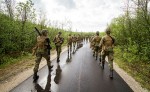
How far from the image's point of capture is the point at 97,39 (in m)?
18.2

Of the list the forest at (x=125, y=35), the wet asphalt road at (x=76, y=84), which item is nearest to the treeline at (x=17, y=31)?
the forest at (x=125, y=35)

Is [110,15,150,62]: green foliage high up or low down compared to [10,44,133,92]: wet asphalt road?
up

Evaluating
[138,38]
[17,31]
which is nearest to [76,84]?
[138,38]

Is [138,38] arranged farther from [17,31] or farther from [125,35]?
[17,31]

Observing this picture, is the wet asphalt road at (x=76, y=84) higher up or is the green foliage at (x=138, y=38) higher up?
the green foliage at (x=138, y=38)

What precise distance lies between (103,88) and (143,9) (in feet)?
16.3

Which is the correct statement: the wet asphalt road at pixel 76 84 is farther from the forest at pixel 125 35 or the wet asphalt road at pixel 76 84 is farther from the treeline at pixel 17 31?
the treeline at pixel 17 31

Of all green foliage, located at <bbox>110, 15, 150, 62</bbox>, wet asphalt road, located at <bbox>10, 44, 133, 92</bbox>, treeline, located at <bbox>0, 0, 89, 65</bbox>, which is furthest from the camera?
treeline, located at <bbox>0, 0, 89, 65</bbox>

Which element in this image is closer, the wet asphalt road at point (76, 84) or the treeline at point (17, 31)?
the wet asphalt road at point (76, 84)

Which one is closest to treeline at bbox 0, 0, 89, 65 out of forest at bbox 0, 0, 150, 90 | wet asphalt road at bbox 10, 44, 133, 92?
forest at bbox 0, 0, 150, 90

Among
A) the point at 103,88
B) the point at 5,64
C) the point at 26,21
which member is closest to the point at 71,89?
the point at 103,88

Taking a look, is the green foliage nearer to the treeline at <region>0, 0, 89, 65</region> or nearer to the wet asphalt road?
the wet asphalt road

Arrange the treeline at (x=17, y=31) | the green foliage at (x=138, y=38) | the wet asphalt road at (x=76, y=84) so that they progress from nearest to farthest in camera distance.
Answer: the wet asphalt road at (x=76, y=84) < the green foliage at (x=138, y=38) < the treeline at (x=17, y=31)

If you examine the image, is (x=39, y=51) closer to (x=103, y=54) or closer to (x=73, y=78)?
(x=73, y=78)
